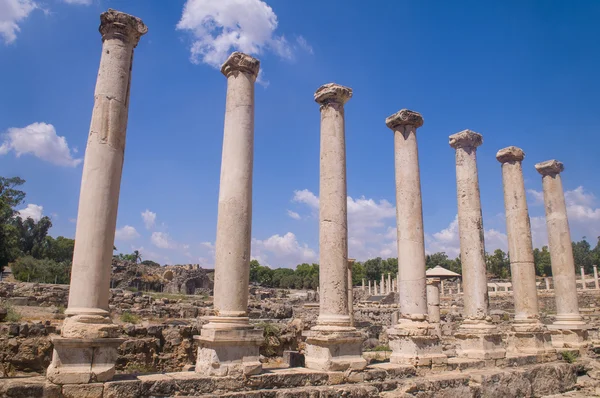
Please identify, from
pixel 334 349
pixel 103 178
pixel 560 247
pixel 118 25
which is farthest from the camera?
pixel 560 247

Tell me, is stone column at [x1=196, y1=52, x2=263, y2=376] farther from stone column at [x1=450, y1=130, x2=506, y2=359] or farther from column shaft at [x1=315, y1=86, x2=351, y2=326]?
stone column at [x1=450, y1=130, x2=506, y2=359]

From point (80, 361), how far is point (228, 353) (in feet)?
8.27

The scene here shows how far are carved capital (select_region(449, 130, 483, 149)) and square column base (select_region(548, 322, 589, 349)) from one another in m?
7.70

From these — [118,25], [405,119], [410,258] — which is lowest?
[410,258]

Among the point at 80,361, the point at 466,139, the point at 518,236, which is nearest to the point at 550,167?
the point at 518,236

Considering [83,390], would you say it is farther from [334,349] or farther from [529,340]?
[529,340]

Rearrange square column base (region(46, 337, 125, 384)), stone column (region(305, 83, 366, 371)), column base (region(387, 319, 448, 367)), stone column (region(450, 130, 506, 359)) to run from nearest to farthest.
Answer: square column base (region(46, 337, 125, 384)), stone column (region(305, 83, 366, 371)), column base (region(387, 319, 448, 367)), stone column (region(450, 130, 506, 359))

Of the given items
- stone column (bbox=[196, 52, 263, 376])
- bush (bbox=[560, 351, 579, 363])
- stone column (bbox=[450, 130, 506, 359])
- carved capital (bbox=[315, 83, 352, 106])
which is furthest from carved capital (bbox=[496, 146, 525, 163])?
stone column (bbox=[196, 52, 263, 376])

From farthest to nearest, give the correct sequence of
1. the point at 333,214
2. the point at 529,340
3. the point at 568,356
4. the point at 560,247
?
1. the point at 560,247
2. the point at 568,356
3. the point at 529,340
4. the point at 333,214

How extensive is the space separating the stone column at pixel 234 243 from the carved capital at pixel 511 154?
1011cm

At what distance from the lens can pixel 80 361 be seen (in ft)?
24.6

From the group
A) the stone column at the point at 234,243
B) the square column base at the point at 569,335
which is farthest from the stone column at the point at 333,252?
the square column base at the point at 569,335

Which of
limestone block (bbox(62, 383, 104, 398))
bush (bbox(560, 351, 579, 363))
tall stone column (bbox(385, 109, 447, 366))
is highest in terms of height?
Answer: tall stone column (bbox(385, 109, 447, 366))

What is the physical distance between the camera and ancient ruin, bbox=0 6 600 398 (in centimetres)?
797
